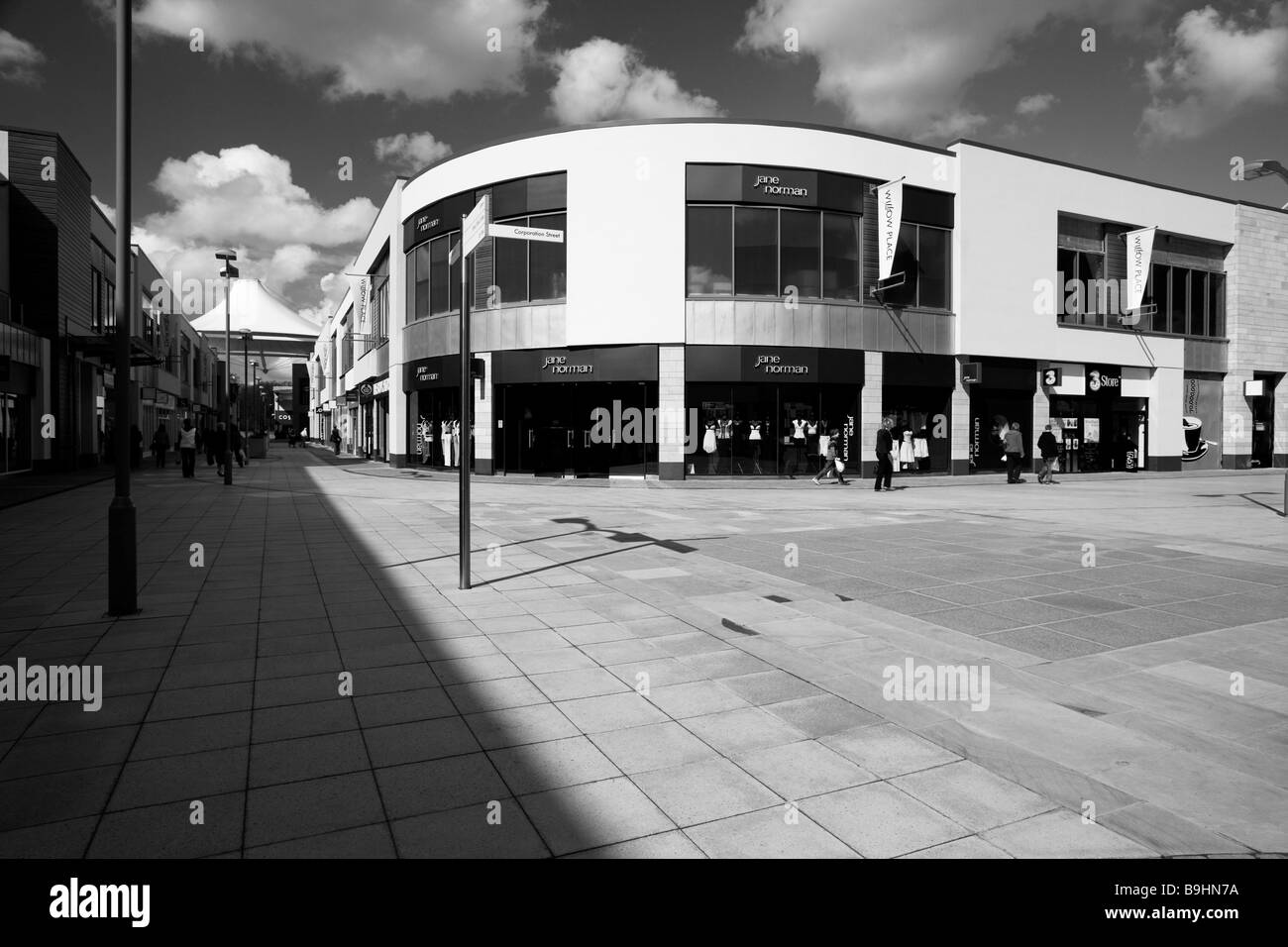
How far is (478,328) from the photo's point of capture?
2878 cm

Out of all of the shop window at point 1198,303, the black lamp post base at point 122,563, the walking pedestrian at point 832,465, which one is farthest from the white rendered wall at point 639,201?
the black lamp post base at point 122,563

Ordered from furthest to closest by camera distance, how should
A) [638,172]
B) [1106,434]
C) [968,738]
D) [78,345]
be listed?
1. [1106,434]
2. [78,345]
3. [638,172]
4. [968,738]

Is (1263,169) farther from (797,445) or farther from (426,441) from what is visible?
(426,441)

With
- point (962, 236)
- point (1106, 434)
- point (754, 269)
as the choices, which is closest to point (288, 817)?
point (754, 269)

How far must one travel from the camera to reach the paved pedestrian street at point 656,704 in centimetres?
342

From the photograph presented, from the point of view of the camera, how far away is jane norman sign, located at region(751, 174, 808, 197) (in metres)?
26.5

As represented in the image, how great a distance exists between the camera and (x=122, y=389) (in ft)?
24.2

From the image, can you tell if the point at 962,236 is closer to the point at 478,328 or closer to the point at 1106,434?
the point at 1106,434

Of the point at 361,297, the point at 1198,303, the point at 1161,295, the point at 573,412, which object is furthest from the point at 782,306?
the point at 361,297

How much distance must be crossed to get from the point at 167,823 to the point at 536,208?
86.9 feet

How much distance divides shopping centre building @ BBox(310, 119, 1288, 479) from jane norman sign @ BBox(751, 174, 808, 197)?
0.18 ft

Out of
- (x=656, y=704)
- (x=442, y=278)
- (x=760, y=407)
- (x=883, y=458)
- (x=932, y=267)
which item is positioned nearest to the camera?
(x=656, y=704)

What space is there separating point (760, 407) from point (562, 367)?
22.4ft

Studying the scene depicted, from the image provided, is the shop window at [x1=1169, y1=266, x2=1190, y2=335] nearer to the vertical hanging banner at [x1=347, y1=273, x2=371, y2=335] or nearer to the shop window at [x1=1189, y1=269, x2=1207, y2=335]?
the shop window at [x1=1189, y1=269, x2=1207, y2=335]
